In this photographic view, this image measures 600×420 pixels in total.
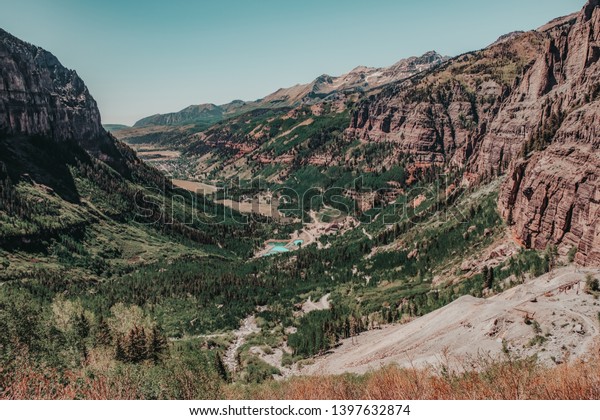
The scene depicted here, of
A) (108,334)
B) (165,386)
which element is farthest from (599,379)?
(108,334)

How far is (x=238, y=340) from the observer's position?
85125 mm

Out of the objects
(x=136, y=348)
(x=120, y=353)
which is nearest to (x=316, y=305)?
(x=136, y=348)

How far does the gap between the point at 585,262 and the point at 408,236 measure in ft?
Answer: 228

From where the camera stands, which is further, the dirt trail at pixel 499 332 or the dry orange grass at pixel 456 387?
the dirt trail at pixel 499 332

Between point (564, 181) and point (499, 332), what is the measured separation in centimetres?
4267

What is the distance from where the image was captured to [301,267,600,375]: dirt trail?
34.0 meters

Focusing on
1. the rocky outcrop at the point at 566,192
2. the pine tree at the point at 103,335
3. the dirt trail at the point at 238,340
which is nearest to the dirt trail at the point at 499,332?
the rocky outcrop at the point at 566,192

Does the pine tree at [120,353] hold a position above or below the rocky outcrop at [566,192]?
below

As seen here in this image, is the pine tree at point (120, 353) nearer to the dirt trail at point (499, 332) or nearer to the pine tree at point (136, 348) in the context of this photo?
the pine tree at point (136, 348)

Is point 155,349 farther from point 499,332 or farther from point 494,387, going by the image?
point 494,387

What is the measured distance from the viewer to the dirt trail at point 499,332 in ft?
112

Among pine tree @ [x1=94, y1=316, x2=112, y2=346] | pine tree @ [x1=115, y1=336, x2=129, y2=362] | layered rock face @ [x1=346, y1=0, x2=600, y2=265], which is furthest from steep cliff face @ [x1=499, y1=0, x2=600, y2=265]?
pine tree @ [x1=94, y1=316, x2=112, y2=346]

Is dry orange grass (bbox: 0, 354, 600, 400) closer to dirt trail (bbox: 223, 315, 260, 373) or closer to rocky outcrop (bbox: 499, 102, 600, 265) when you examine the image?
dirt trail (bbox: 223, 315, 260, 373)

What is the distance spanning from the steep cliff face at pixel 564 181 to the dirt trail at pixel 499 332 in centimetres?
1217
